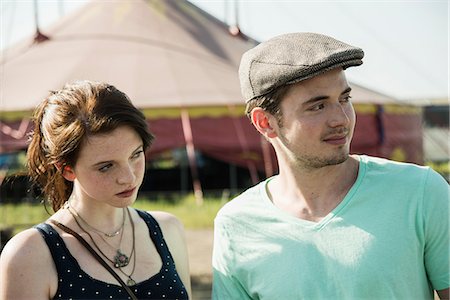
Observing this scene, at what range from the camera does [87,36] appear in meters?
8.83

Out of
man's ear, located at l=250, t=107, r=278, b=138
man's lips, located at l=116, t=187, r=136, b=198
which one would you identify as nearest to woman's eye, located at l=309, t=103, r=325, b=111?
man's ear, located at l=250, t=107, r=278, b=138

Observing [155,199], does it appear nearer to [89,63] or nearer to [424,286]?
[89,63]

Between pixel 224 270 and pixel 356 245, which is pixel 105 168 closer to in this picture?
pixel 224 270

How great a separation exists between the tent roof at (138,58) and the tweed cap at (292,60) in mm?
5732

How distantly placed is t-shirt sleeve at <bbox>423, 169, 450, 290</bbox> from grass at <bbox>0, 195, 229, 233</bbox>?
19.4 ft

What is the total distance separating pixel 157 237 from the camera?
77.3 inches

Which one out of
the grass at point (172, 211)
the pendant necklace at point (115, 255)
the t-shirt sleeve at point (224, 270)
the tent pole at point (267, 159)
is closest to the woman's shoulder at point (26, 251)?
the pendant necklace at point (115, 255)

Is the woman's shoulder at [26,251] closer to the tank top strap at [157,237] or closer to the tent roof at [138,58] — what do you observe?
the tank top strap at [157,237]

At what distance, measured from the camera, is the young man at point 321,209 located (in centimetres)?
160

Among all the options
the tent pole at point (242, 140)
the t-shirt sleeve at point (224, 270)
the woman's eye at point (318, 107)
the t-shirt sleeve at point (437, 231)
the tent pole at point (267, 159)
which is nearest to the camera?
the t-shirt sleeve at point (437, 231)

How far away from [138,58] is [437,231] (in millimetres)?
7072

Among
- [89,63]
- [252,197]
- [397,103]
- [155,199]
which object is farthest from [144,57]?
[252,197]

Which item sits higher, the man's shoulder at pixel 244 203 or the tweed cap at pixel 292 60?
the tweed cap at pixel 292 60

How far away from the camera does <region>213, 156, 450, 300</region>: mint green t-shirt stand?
1.59 m
